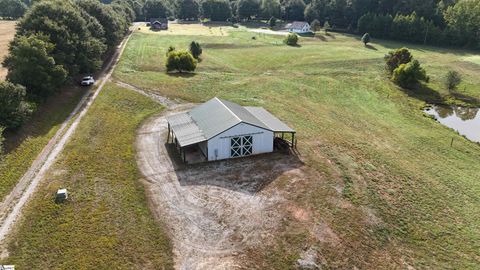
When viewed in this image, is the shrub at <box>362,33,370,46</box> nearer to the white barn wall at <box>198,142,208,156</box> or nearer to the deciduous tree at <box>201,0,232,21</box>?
the deciduous tree at <box>201,0,232,21</box>

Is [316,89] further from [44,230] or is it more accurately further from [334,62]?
[44,230]

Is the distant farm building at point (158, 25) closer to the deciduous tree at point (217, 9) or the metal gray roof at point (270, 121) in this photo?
the deciduous tree at point (217, 9)

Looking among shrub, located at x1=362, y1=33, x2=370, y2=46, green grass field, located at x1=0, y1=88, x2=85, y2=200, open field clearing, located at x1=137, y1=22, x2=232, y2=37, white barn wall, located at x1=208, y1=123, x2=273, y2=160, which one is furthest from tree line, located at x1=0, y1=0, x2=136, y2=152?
shrub, located at x1=362, y1=33, x2=370, y2=46

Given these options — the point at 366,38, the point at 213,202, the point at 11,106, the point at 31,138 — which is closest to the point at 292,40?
the point at 366,38

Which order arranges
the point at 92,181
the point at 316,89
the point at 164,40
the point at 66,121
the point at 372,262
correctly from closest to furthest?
1. the point at 372,262
2. the point at 92,181
3. the point at 66,121
4. the point at 316,89
5. the point at 164,40

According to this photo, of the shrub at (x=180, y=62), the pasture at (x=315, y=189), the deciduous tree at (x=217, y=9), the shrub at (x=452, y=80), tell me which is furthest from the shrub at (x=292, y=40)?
the deciduous tree at (x=217, y=9)

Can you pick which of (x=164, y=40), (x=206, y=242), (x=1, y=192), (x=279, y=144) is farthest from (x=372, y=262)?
(x=164, y=40)
